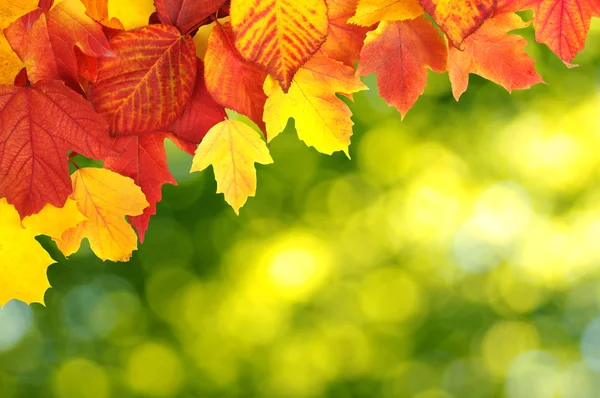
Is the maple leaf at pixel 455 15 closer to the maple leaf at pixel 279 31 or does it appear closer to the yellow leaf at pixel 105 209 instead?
the maple leaf at pixel 279 31

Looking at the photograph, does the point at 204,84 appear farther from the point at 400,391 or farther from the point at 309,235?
the point at 400,391

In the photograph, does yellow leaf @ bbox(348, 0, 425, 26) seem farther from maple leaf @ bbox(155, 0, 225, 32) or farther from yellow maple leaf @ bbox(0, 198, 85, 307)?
yellow maple leaf @ bbox(0, 198, 85, 307)

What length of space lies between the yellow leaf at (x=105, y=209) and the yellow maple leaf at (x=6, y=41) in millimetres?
106

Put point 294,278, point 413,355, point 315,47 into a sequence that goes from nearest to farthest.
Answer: point 315,47 → point 294,278 → point 413,355

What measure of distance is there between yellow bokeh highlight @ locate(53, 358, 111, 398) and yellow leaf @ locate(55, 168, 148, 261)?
4890 mm

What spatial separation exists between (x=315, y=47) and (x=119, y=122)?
5.8 inches

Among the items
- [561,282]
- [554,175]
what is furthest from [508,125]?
[561,282]

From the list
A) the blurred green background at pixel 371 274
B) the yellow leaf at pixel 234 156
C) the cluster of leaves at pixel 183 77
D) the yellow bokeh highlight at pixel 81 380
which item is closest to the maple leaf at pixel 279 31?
the cluster of leaves at pixel 183 77

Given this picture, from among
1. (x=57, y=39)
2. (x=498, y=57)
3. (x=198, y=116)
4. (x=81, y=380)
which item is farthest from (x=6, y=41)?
(x=81, y=380)

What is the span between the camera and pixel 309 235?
16.7 feet

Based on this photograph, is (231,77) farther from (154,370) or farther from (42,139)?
(154,370)

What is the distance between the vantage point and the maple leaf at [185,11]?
18.7 inches

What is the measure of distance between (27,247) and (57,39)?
16 centimetres

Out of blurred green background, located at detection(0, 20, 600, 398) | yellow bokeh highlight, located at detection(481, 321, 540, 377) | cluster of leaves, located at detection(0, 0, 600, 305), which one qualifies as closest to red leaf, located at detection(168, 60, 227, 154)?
cluster of leaves, located at detection(0, 0, 600, 305)
